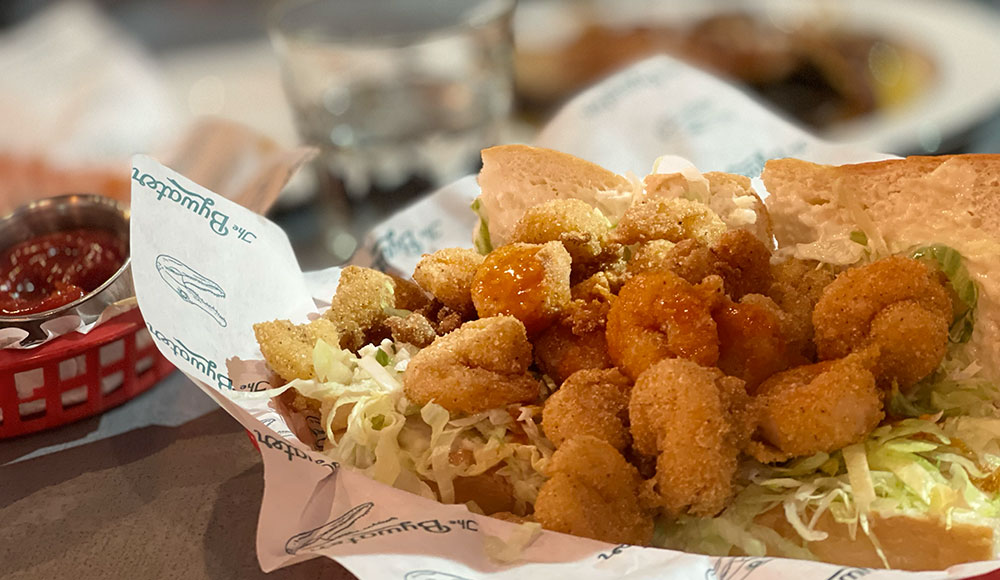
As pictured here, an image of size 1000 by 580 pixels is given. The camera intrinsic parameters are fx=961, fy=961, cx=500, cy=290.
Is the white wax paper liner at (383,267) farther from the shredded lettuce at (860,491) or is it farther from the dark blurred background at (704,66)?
the dark blurred background at (704,66)

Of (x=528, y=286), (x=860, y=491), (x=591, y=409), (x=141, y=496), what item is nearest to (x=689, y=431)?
(x=591, y=409)

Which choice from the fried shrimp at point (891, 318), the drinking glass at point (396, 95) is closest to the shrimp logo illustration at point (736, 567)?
the fried shrimp at point (891, 318)

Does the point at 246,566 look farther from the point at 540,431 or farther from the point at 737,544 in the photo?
the point at 737,544

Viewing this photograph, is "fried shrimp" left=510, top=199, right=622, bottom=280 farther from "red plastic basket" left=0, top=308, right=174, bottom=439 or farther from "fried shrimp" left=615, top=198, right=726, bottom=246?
"red plastic basket" left=0, top=308, right=174, bottom=439

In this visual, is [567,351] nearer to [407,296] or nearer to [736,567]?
[407,296]

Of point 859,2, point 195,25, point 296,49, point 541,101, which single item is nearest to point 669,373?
point 296,49

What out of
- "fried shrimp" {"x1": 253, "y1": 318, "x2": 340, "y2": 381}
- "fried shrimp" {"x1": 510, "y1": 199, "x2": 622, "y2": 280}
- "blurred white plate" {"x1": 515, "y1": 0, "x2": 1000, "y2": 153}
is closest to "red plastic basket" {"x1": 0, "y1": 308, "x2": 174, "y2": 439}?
"fried shrimp" {"x1": 253, "y1": 318, "x2": 340, "y2": 381}
